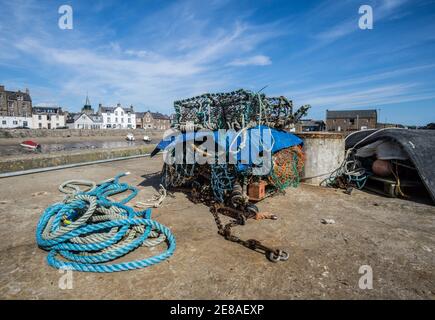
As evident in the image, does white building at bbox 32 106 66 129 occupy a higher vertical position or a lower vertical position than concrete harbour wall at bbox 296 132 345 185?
higher

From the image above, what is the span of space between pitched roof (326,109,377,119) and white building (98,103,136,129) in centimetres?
7596

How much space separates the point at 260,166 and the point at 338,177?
4.11 metres

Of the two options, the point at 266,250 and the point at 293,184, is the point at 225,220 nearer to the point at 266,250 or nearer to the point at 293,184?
the point at 266,250

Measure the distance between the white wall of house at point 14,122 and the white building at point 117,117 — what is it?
23.2 metres

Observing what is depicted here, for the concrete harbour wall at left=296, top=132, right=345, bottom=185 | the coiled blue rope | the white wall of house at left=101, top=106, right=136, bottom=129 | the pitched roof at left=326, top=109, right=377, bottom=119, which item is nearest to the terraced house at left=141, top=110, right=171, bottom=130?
the white wall of house at left=101, top=106, right=136, bottom=129

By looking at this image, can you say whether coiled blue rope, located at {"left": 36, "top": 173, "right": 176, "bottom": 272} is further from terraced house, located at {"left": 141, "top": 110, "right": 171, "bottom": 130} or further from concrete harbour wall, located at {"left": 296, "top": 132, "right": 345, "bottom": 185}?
terraced house, located at {"left": 141, "top": 110, "right": 171, "bottom": 130}

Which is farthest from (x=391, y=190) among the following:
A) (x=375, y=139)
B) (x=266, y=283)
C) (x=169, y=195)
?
(x=169, y=195)

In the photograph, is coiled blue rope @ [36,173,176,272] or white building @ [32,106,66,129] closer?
coiled blue rope @ [36,173,176,272]

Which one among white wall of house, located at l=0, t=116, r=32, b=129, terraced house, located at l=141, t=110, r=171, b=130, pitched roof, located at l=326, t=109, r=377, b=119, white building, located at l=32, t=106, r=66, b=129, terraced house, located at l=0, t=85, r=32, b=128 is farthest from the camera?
terraced house, located at l=141, t=110, r=171, b=130

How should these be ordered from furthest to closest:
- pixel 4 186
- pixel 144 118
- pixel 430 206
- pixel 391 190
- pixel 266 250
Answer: pixel 144 118, pixel 4 186, pixel 391 190, pixel 430 206, pixel 266 250

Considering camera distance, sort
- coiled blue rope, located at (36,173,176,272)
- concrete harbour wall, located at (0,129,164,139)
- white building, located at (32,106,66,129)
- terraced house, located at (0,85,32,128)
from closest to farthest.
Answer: coiled blue rope, located at (36,173,176,272) → concrete harbour wall, located at (0,129,164,139) → terraced house, located at (0,85,32,128) → white building, located at (32,106,66,129)

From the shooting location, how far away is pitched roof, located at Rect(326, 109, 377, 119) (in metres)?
69.5

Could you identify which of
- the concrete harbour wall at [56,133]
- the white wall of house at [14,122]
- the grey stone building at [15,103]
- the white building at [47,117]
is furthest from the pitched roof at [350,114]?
the grey stone building at [15,103]

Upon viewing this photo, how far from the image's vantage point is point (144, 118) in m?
104
